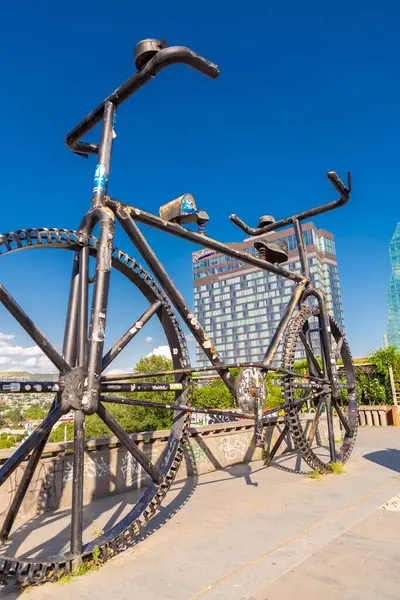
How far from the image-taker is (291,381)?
282 inches

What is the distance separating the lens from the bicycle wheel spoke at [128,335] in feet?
14.8

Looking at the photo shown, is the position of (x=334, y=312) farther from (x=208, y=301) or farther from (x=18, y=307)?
(x=18, y=307)

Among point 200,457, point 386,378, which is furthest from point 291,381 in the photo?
point 386,378

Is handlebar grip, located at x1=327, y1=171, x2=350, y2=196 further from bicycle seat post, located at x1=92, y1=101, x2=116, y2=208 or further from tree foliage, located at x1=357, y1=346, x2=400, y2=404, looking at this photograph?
tree foliage, located at x1=357, y1=346, x2=400, y2=404

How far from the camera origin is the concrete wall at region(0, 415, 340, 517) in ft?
19.9

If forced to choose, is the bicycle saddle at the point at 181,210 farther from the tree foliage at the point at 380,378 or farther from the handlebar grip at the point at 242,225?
the tree foliage at the point at 380,378

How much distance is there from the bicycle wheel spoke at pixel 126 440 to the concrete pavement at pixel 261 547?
2.39 feet

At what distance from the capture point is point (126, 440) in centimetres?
437

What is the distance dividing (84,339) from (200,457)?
5.47 meters

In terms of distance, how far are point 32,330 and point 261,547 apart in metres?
3.13

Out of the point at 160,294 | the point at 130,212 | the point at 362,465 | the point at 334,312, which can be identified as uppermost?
the point at 334,312

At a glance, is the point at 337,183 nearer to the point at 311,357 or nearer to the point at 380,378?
the point at 311,357

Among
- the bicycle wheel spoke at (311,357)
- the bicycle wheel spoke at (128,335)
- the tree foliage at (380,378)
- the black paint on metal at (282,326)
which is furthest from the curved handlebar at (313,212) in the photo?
the tree foliage at (380,378)

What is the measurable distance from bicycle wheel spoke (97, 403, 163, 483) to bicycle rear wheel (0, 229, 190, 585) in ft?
0.04
